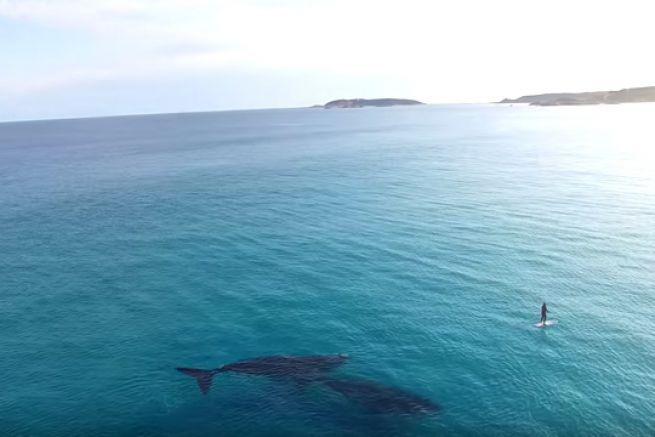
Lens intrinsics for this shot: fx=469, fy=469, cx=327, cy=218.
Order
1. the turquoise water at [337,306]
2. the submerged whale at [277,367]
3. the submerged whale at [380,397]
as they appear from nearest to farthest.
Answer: the submerged whale at [380,397], the turquoise water at [337,306], the submerged whale at [277,367]

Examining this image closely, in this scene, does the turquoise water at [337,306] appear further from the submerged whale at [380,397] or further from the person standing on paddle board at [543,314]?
the person standing on paddle board at [543,314]

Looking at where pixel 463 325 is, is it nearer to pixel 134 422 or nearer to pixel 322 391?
pixel 322 391

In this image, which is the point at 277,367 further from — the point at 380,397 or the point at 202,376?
the point at 380,397

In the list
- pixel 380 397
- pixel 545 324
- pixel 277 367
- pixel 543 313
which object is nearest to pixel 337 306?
pixel 277 367

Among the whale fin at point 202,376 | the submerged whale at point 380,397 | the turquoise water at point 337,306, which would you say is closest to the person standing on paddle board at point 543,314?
the turquoise water at point 337,306

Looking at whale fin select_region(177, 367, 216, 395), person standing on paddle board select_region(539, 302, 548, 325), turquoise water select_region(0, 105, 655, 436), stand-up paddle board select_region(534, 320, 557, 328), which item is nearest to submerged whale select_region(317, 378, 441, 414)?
turquoise water select_region(0, 105, 655, 436)

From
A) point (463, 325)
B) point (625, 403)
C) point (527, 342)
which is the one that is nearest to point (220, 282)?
point (463, 325)
